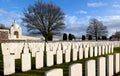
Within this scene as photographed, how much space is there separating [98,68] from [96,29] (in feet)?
229

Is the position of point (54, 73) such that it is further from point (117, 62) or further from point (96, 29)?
point (96, 29)

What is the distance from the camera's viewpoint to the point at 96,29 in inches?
2992

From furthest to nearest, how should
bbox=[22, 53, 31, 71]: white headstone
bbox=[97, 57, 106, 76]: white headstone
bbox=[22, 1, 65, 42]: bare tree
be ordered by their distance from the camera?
bbox=[22, 1, 65, 42]: bare tree
bbox=[22, 53, 31, 71]: white headstone
bbox=[97, 57, 106, 76]: white headstone

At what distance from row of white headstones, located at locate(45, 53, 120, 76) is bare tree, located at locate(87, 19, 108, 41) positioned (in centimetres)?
6735

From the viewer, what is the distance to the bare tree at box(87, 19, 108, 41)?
2985 inches

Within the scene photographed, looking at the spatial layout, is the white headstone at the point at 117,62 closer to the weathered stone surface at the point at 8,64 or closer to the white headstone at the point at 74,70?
the white headstone at the point at 74,70

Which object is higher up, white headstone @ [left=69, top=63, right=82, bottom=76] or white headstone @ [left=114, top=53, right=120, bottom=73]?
white headstone @ [left=69, top=63, right=82, bottom=76]

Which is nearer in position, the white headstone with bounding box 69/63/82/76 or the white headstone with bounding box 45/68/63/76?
the white headstone with bounding box 45/68/63/76

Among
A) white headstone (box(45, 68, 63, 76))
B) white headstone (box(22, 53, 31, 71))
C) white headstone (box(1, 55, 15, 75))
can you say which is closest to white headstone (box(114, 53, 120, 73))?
white headstone (box(22, 53, 31, 71))

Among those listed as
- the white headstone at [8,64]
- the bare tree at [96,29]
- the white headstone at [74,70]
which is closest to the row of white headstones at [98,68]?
the white headstone at [74,70]

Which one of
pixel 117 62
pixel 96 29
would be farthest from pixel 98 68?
pixel 96 29

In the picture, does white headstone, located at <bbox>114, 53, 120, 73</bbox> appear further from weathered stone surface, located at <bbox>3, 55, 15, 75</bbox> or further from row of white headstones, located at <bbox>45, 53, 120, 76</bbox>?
weathered stone surface, located at <bbox>3, 55, 15, 75</bbox>

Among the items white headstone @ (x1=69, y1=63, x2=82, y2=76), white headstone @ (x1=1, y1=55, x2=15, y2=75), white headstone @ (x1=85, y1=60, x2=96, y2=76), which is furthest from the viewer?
white headstone @ (x1=1, y1=55, x2=15, y2=75)

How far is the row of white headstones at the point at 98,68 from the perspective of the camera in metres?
4.86
